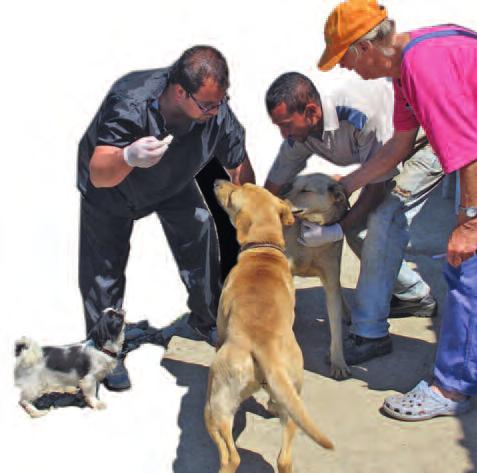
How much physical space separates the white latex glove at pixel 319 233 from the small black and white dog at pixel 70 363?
57.5 inches

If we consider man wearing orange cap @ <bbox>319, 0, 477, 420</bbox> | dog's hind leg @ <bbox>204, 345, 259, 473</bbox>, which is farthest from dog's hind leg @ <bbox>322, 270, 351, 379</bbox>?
dog's hind leg @ <bbox>204, 345, 259, 473</bbox>

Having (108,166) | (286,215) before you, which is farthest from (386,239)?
(108,166)

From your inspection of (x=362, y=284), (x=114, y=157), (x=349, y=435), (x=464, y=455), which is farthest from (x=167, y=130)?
(x=464, y=455)

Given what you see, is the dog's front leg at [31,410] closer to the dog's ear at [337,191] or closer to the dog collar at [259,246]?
the dog collar at [259,246]

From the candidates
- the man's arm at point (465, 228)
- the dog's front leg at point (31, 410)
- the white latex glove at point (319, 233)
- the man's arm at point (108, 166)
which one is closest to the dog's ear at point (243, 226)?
the white latex glove at point (319, 233)

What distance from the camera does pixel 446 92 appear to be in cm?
435

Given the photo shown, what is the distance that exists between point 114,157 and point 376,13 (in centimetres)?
182

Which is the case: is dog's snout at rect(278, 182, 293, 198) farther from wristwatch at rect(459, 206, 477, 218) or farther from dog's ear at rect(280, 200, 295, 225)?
wristwatch at rect(459, 206, 477, 218)

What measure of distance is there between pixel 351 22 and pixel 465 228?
139cm

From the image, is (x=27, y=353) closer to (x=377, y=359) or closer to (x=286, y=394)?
(x=286, y=394)

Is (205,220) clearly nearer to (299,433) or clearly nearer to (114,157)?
(114,157)

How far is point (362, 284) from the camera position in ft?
19.1

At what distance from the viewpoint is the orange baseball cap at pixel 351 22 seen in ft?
14.9

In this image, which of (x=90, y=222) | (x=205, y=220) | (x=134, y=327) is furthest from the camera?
(x=134, y=327)
